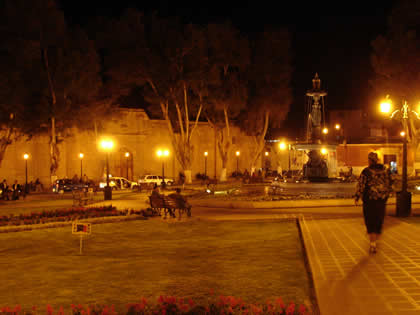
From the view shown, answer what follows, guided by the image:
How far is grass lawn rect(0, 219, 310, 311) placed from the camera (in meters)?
6.66

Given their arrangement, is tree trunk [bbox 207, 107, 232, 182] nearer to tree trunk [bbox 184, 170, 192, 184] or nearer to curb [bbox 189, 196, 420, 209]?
tree trunk [bbox 184, 170, 192, 184]

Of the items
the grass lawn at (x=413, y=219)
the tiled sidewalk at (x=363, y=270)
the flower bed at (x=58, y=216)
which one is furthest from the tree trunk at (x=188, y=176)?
the tiled sidewalk at (x=363, y=270)

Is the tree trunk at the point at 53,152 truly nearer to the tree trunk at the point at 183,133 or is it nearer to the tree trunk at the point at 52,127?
the tree trunk at the point at 52,127

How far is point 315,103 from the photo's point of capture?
2825 centimetres

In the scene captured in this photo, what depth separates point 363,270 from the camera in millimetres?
7191

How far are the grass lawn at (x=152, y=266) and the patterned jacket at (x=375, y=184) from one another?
1.71m

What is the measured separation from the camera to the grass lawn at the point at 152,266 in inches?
262

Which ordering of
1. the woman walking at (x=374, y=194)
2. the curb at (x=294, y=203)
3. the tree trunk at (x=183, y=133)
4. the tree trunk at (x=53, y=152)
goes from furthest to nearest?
the tree trunk at (x=183, y=133), the tree trunk at (x=53, y=152), the curb at (x=294, y=203), the woman walking at (x=374, y=194)

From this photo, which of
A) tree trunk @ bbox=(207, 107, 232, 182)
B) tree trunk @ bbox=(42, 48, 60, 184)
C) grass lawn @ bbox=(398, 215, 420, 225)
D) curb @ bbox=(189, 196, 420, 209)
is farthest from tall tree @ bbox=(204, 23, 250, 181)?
grass lawn @ bbox=(398, 215, 420, 225)

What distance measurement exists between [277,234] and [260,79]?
1403 inches

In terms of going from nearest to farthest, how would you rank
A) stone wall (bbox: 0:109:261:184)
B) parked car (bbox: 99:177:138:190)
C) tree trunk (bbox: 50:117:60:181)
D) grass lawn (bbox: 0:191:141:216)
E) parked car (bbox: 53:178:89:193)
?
grass lawn (bbox: 0:191:141:216) < tree trunk (bbox: 50:117:60:181) < parked car (bbox: 53:178:89:193) < parked car (bbox: 99:177:138:190) < stone wall (bbox: 0:109:261:184)

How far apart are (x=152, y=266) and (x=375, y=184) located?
424 cm

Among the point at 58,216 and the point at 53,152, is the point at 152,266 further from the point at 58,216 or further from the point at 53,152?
the point at 53,152

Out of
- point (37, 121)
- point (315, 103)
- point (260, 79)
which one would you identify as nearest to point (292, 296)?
point (315, 103)
